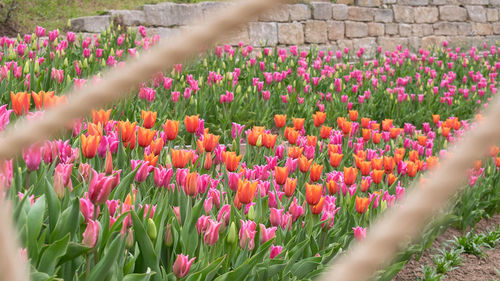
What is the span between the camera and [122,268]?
1.45 m

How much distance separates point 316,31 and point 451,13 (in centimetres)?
395

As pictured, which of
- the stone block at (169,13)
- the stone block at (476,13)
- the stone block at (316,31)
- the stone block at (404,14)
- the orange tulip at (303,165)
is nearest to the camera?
the orange tulip at (303,165)

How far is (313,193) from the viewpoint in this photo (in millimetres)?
2078

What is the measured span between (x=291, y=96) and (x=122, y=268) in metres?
3.67

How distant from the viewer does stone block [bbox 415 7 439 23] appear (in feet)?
37.9

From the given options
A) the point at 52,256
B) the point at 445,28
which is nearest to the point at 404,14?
the point at 445,28

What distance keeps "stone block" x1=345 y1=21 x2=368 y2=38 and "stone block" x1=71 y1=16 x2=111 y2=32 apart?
467 cm

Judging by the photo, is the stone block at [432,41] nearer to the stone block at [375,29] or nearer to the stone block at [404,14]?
the stone block at [404,14]

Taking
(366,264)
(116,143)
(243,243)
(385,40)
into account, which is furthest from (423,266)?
(385,40)

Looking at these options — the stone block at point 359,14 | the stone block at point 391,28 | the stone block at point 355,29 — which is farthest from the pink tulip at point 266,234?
the stone block at point 391,28

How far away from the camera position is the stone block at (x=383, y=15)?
10.9m

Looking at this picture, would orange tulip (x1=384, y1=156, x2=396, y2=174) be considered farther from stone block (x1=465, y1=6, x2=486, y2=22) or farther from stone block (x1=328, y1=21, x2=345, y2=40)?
stone block (x1=465, y1=6, x2=486, y2=22)

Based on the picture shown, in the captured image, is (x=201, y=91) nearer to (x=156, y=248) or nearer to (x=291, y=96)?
(x=291, y=96)

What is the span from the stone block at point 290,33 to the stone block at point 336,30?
71cm
